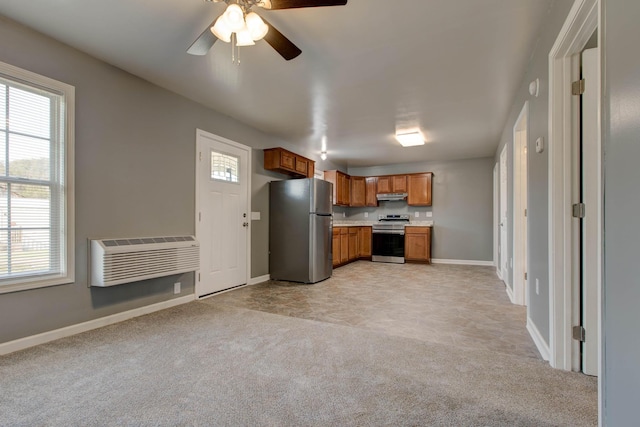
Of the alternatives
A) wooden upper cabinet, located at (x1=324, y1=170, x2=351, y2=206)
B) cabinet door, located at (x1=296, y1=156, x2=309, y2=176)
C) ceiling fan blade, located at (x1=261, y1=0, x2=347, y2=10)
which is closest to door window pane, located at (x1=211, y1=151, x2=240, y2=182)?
cabinet door, located at (x1=296, y1=156, x2=309, y2=176)

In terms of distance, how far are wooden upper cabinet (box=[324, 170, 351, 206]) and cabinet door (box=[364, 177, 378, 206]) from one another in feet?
1.47

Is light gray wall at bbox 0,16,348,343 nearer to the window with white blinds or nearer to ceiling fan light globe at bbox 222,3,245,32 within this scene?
the window with white blinds

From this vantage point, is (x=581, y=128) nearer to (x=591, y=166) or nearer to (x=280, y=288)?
(x=591, y=166)

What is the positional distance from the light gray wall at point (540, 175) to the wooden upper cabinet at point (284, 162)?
3.20 meters

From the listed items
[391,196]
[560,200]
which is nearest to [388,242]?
[391,196]

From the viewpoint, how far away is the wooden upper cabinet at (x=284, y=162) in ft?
15.8

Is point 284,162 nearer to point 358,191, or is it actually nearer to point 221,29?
point 221,29

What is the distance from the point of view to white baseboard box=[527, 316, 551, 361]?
6.98 feet

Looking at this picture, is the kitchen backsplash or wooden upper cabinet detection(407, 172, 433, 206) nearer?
wooden upper cabinet detection(407, 172, 433, 206)

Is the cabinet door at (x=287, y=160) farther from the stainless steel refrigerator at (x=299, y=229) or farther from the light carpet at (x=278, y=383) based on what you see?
the light carpet at (x=278, y=383)

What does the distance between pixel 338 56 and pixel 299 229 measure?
273cm

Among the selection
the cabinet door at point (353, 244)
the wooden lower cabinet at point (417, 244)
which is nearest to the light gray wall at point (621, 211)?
Answer: the cabinet door at point (353, 244)

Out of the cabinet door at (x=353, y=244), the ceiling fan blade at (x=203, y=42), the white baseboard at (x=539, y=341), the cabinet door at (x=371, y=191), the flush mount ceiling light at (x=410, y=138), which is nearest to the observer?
the ceiling fan blade at (x=203, y=42)

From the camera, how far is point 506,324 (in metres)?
2.91
